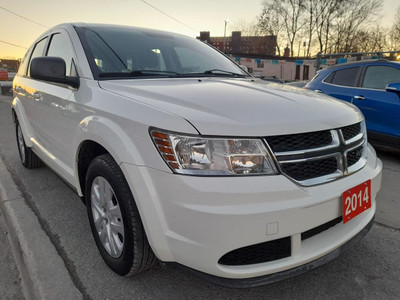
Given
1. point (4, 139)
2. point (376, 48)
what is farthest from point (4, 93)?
point (376, 48)

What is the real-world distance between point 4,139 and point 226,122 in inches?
239

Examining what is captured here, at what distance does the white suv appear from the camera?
1.38m

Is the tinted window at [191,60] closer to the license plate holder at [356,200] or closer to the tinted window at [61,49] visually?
the tinted window at [61,49]

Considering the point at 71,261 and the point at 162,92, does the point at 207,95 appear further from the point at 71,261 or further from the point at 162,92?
the point at 71,261

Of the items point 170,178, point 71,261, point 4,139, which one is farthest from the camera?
point 4,139

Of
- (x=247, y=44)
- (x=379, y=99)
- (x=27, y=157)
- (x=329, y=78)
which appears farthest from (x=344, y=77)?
(x=247, y=44)

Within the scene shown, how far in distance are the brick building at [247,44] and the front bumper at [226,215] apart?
42.5 m

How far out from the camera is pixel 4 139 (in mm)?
6082

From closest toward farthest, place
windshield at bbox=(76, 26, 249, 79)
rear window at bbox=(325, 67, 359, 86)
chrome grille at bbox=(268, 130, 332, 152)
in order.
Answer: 1. chrome grille at bbox=(268, 130, 332, 152)
2. windshield at bbox=(76, 26, 249, 79)
3. rear window at bbox=(325, 67, 359, 86)

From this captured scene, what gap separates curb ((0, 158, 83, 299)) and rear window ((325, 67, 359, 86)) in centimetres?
486

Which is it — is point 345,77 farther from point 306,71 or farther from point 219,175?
point 306,71

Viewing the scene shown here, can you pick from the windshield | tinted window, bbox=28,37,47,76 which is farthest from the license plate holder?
tinted window, bbox=28,37,47,76

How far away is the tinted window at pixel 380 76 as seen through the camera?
4543 mm

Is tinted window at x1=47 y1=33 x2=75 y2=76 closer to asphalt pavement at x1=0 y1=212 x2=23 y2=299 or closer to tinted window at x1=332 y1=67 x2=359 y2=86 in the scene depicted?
asphalt pavement at x1=0 y1=212 x2=23 y2=299
